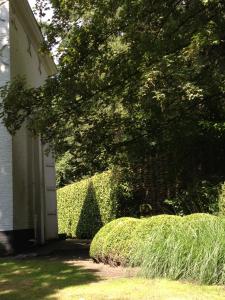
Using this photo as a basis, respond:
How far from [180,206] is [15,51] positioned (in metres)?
6.41

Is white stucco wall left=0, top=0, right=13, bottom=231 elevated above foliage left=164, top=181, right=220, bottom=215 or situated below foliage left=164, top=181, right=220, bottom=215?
above

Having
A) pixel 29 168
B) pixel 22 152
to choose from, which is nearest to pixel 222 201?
pixel 22 152

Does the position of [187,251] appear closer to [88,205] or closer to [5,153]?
[5,153]

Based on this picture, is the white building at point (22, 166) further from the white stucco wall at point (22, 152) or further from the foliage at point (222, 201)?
the foliage at point (222, 201)

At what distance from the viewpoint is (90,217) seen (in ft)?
69.9

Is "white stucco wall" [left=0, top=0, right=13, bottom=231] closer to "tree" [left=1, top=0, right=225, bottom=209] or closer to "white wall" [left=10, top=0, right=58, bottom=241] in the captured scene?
"white wall" [left=10, top=0, right=58, bottom=241]

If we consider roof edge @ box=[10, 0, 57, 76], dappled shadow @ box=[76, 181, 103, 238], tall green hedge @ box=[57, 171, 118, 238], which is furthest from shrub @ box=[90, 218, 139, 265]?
dappled shadow @ box=[76, 181, 103, 238]

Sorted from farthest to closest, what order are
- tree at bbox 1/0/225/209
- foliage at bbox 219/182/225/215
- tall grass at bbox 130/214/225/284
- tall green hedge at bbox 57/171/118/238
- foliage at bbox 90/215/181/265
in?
tall green hedge at bbox 57/171/118/238 → tree at bbox 1/0/225/209 → foliage at bbox 219/182/225/215 → foliage at bbox 90/215/181/265 → tall grass at bbox 130/214/225/284

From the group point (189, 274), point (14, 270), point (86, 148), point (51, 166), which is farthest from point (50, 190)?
point (189, 274)

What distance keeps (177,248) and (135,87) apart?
588cm

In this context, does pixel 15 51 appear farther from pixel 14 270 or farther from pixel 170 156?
pixel 14 270

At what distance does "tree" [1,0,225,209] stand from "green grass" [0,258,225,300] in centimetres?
446

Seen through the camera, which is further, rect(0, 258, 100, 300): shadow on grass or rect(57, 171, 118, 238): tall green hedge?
rect(57, 171, 118, 238): tall green hedge

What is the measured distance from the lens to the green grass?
6.77m
